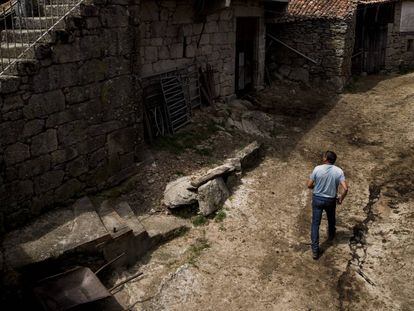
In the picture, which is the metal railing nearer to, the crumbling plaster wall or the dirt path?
the crumbling plaster wall

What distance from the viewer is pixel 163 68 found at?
9.45 m

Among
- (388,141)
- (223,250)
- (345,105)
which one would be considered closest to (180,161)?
(223,250)

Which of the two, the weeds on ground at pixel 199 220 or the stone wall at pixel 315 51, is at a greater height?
the stone wall at pixel 315 51

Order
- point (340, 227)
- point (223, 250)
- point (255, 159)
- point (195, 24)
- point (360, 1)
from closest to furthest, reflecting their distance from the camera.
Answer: point (223, 250) → point (340, 227) → point (255, 159) → point (195, 24) → point (360, 1)

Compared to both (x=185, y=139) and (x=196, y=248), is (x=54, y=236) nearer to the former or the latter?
(x=196, y=248)

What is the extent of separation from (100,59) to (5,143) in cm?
196

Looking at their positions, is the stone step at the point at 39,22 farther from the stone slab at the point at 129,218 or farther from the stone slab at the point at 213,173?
the stone slab at the point at 213,173

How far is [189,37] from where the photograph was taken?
33.3ft

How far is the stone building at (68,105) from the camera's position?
5742 millimetres

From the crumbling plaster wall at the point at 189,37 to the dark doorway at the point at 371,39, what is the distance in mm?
5130

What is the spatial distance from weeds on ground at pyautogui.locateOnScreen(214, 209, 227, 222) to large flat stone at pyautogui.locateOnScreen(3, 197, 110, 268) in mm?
2048

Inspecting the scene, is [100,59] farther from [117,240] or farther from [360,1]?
[360,1]

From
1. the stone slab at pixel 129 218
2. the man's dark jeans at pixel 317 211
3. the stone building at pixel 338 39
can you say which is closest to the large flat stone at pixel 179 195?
the stone slab at pixel 129 218

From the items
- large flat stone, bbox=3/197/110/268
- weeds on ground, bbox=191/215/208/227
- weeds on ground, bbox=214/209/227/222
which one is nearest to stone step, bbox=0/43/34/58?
large flat stone, bbox=3/197/110/268
